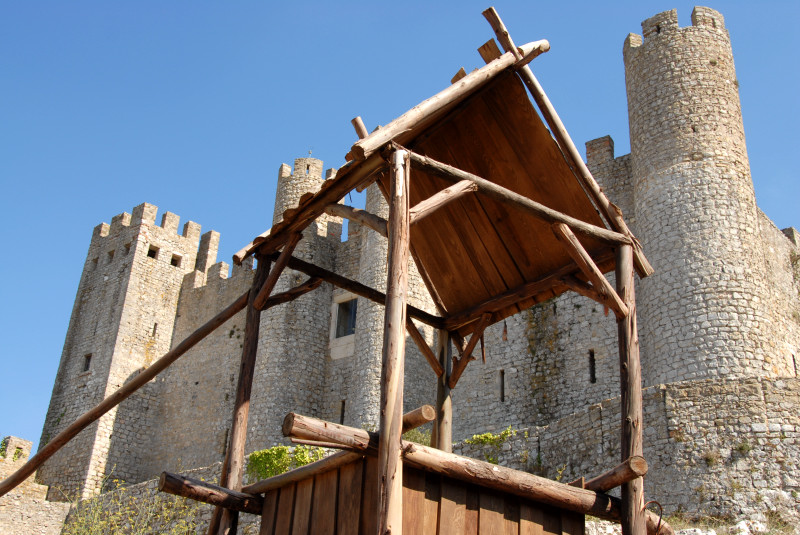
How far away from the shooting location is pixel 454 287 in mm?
9281

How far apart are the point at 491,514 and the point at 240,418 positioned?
8.55 feet

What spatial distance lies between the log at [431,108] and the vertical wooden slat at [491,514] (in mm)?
2778

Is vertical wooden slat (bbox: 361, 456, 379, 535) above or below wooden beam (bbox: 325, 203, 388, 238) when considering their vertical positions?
below

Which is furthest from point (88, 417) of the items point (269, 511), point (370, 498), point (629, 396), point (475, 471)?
point (629, 396)

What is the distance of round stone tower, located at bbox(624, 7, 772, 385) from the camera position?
14.5 m

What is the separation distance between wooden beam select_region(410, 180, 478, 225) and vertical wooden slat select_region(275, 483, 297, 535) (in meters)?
2.43

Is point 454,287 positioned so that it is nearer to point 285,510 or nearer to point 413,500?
point 285,510

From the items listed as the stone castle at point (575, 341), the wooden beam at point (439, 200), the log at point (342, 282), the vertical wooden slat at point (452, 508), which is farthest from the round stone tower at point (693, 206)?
the vertical wooden slat at point (452, 508)

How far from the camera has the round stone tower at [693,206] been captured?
14.5 meters

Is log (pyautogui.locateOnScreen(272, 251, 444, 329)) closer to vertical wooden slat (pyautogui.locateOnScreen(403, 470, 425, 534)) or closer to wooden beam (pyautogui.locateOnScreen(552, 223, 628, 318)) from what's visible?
wooden beam (pyautogui.locateOnScreen(552, 223, 628, 318))

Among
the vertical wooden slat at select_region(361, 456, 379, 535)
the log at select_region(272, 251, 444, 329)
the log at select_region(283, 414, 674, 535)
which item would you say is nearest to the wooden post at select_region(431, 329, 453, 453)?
the log at select_region(272, 251, 444, 329)

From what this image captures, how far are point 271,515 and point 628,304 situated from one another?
11.8 feet

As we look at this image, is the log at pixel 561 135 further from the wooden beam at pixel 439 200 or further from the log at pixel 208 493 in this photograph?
the log at pixel 208 493

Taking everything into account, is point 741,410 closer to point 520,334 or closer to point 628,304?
point 628,304
